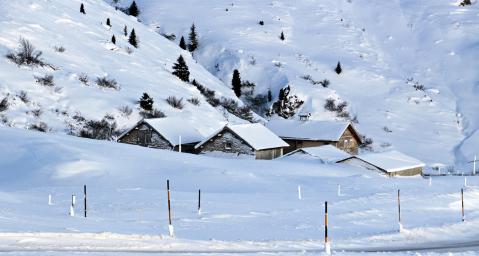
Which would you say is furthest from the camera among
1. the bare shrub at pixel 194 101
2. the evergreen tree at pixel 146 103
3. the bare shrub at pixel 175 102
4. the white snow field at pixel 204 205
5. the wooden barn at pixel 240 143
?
the bare shrub at pixel 194 101

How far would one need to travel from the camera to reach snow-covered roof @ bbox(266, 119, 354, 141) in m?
66.2

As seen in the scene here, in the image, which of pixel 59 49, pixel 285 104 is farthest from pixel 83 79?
pixel 285 104

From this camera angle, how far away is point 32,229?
18875 mm

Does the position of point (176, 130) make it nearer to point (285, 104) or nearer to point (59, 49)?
point (59, 49)

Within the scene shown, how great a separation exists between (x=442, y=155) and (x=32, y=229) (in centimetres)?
6042

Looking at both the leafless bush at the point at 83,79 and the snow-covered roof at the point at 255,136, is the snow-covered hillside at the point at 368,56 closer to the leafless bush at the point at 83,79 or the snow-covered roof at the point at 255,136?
the snow-covered roof at the point at 255,136

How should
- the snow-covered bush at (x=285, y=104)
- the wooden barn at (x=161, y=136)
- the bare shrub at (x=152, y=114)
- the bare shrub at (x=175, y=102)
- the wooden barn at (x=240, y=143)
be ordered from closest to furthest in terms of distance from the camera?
the wooden barn at (x=240, y=143), the wooden barn at (x=161, y=136), the bare shrub at (x=152, y=114), the bare shrub at (x=175, y=102), the snow-covered bush at (x=285, y=104)

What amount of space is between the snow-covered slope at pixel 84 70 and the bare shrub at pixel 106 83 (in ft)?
1.75

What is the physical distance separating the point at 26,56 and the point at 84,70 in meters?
A: 5.99

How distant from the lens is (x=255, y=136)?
5928cm

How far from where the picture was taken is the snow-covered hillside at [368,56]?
82.4 meters

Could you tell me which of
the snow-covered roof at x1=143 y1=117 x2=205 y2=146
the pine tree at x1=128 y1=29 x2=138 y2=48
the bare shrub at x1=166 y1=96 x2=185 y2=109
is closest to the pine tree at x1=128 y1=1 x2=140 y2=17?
the pine tree at x1=128 y1=29 x2=138 y2=48

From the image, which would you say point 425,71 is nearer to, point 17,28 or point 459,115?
point 459,115

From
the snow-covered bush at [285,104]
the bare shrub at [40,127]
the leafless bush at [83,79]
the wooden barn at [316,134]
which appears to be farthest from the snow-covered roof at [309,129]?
the bare shrub at [40,127]
